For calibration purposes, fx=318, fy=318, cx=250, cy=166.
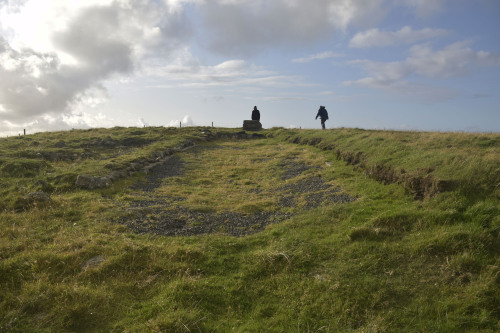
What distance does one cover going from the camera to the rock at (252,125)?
45.0 meters

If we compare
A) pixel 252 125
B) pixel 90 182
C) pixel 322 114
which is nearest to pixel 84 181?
pixel 90 182

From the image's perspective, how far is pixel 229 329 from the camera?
6.01 metres

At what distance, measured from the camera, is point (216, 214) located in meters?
12.5

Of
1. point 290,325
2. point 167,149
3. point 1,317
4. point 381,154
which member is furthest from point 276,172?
point 1,317

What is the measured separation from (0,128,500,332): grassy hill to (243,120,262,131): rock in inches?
1162

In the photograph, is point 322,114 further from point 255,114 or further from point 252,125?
point 255,114

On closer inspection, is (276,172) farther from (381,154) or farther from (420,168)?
(420,168)

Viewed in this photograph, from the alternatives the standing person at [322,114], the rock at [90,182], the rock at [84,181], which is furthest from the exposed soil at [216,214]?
the standing person at [322,114]

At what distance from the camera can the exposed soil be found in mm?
10891

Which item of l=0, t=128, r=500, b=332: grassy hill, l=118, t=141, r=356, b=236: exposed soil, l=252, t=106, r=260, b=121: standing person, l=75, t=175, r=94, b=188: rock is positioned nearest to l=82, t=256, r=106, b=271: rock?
l=0, t=128, r=500, b=332: grassy hill

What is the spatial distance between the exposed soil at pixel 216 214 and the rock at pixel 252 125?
2910cm

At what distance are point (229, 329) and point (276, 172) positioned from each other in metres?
14.1

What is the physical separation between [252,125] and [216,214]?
110 ft

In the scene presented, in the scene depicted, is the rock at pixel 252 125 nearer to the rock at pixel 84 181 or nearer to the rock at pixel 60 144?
the rock at pixel 60 144
